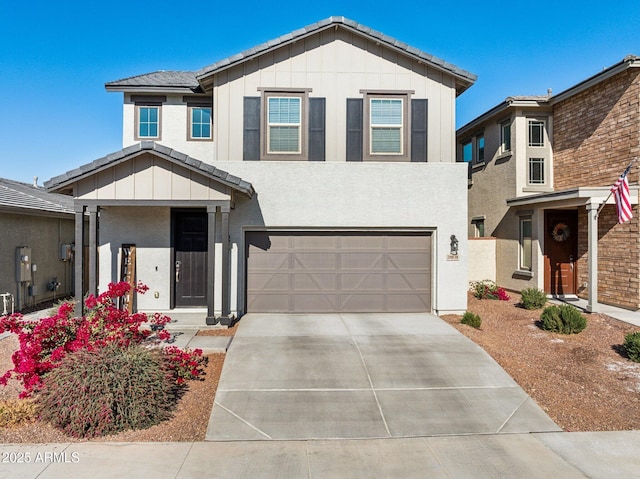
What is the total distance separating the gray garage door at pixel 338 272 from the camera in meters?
10.5

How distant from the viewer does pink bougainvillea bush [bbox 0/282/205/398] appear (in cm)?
559

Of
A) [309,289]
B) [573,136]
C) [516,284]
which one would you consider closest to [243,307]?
[309,289]

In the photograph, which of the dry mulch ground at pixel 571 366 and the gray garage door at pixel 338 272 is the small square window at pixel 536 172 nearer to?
the dry mulch ground at pixel 571 366

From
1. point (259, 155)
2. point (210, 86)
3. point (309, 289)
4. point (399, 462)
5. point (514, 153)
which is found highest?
point (210, 86)

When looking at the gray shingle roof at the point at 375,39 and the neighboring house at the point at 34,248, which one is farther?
the neighboring house at the point at 34,248

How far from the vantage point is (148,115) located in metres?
12.0

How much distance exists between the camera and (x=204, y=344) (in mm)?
7707

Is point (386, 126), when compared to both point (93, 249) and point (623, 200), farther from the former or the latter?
point (93, 249)

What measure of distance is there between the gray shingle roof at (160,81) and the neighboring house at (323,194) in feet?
4.21

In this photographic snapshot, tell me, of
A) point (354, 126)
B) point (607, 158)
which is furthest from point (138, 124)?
point (607, 158)

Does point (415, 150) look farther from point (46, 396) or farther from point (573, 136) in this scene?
point (46, 396)

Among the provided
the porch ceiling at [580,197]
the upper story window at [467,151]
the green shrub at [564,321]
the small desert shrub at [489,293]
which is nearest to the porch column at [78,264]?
the green shrub at [564,321]

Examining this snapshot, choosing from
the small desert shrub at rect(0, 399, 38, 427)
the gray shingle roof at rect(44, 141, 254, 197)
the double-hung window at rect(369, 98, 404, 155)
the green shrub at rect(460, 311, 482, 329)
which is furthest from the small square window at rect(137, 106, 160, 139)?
the green shrub at rect(460, 311, 482, 329)

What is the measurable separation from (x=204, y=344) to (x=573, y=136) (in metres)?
13.0
